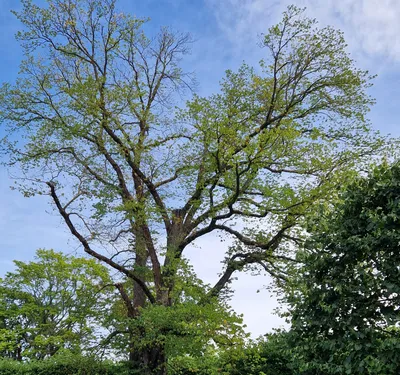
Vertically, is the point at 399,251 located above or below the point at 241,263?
below

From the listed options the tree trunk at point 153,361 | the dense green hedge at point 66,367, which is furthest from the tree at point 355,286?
the dense green hedge at point 66,367

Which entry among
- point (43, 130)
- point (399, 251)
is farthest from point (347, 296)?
point (43, 130)

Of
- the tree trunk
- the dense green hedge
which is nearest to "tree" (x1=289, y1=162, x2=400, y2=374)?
the tree trunk

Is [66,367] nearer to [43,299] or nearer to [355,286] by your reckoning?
[43,299]

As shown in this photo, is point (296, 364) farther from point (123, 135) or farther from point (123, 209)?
point (123, 135)

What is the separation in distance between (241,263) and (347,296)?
6.81m

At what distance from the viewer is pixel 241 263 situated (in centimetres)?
1193

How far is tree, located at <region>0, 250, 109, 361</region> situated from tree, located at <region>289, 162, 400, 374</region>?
14836mm

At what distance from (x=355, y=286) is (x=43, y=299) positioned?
1761 cm

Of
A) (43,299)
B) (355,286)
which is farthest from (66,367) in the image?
(355,286)

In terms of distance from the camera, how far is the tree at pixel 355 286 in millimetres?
4902

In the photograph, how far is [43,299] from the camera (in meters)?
19.8

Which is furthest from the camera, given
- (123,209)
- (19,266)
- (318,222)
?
(19,266)

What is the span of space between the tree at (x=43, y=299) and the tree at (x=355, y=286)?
14.8 metres
